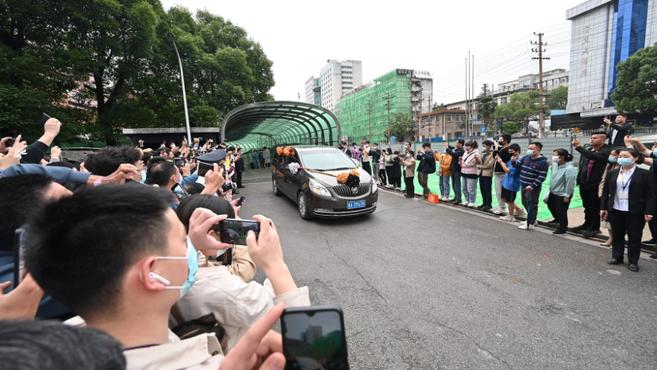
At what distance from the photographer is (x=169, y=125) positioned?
20.7 m

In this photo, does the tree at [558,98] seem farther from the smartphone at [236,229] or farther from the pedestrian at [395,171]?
the smartphone at [236,229]

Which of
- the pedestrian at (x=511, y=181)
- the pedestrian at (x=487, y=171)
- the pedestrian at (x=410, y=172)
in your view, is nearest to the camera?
the pedestrian at (x=511, y=181)

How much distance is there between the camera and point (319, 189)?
22.9 feet

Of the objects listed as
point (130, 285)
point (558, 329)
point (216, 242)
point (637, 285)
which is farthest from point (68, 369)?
point (637, 285)

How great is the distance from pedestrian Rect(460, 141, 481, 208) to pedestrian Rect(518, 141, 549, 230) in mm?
1573

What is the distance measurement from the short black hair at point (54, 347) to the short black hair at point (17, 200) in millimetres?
1467

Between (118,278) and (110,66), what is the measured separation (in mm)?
20812

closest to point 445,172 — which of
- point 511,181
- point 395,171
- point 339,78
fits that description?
point 511,181

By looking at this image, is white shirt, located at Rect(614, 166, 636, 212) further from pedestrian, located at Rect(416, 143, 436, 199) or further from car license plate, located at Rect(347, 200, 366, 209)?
pedestrian, located at Rect(416, 143, 436, 199)

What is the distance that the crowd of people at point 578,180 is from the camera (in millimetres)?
4184

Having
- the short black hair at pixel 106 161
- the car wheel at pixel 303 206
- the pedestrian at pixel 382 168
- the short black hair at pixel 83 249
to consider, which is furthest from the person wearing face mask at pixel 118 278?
the pedestrian at pixel 382 168

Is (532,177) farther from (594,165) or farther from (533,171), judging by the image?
(594,165)

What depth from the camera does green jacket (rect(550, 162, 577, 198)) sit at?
5.62 m

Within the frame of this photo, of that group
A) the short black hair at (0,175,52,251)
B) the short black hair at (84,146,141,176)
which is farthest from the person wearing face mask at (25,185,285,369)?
the short black hair at (84,146,141,176)
